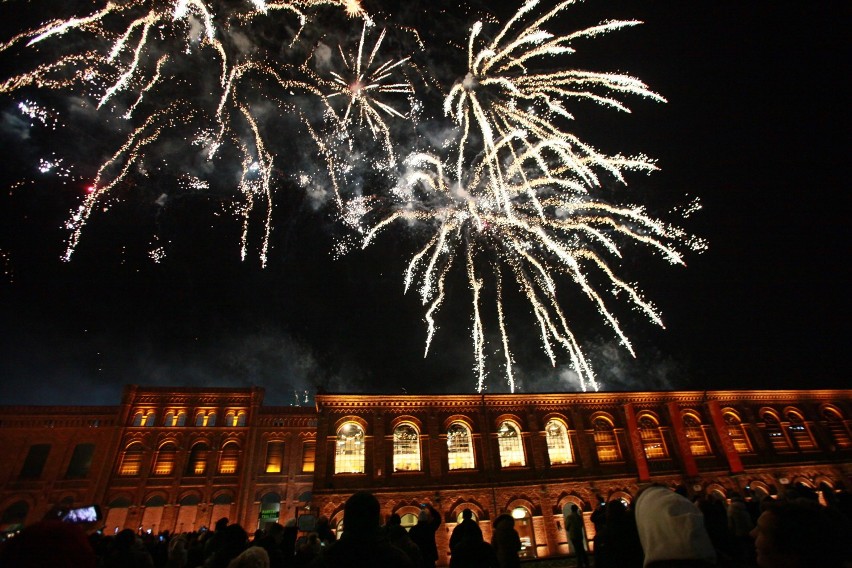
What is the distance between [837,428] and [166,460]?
1789 inches

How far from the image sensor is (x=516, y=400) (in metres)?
25.0

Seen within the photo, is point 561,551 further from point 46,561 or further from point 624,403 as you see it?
point 46,561

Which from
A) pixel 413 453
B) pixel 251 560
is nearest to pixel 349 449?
pixel 413 453

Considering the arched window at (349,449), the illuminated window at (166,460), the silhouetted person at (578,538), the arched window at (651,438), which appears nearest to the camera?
the silhouetted person at (578,538)

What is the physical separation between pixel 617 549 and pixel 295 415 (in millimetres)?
31013

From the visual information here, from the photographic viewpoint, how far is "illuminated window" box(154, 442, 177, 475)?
29489 mm

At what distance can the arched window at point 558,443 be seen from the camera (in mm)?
24484

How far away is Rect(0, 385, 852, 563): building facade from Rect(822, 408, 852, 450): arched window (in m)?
0.08

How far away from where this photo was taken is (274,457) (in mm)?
31172

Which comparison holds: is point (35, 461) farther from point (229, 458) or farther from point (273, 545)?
point (273, 545)

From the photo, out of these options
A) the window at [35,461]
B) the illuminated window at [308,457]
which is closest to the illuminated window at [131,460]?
the window at [35,461]

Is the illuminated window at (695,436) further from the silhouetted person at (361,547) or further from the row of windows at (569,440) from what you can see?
the silhouetted person at (361,547)

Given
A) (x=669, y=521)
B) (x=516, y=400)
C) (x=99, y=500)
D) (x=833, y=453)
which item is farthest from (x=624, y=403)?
(x=99, y=500)

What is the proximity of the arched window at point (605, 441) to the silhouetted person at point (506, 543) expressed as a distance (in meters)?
20.9
